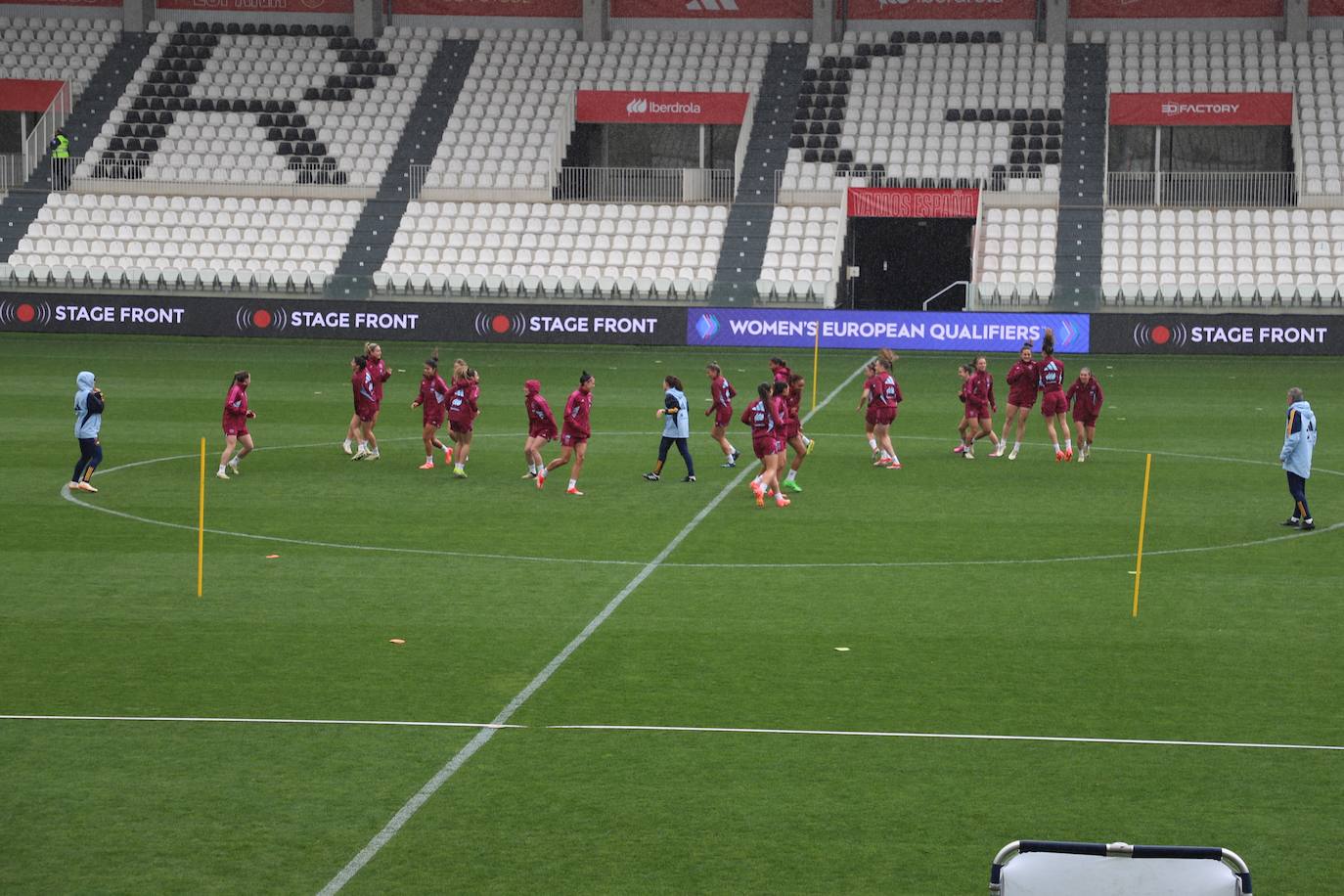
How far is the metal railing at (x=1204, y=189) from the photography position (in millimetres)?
49406

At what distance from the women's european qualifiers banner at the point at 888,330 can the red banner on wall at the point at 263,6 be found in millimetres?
22843

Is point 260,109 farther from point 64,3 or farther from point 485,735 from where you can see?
point 485,735

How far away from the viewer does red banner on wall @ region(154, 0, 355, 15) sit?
57906mm

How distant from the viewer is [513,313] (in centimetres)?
4347

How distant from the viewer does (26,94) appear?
53844 millimetres

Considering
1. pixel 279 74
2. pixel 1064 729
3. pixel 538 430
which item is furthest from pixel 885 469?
pixel 279 74

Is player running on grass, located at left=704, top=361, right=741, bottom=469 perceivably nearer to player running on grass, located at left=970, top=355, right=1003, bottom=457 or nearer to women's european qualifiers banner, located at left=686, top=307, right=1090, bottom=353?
player running on grass, located at left=970, top=355, right=1003, bottom=457

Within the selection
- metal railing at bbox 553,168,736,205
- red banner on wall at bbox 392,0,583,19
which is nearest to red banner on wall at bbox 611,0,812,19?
red banner on wall at bbox 392,0,583,19

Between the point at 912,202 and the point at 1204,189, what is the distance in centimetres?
896

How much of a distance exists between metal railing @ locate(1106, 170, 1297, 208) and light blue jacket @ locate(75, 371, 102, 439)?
35.2m

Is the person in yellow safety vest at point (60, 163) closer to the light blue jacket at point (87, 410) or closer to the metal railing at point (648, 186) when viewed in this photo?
the metal railing at point (648, 186)

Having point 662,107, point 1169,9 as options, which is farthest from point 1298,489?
point 1169,9

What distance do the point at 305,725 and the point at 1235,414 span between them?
23.8 m

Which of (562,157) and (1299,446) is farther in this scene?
(562,157)
